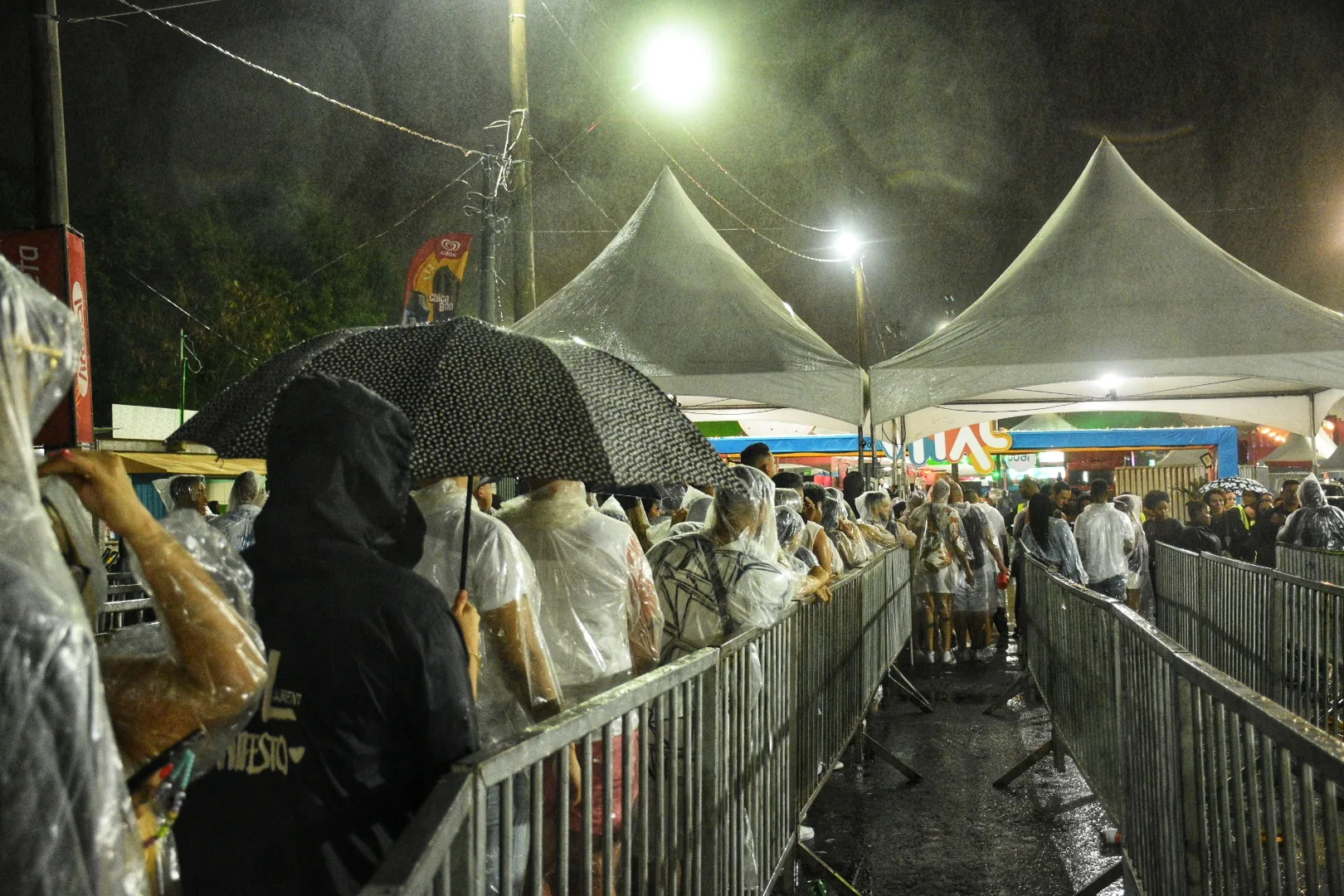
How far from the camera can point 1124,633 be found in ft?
15.1

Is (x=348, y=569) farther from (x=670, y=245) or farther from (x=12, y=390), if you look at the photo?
(x=670, y=245)

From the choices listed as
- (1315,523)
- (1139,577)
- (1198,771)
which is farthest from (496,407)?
(1315,523)

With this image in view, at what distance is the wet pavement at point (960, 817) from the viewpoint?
5.72 meters

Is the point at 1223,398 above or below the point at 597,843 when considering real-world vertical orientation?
above

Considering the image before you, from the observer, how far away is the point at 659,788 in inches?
124

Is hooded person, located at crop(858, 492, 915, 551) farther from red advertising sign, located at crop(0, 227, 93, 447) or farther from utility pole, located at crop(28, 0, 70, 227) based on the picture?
utility pole, located at crop(28, 0, 70, 227)

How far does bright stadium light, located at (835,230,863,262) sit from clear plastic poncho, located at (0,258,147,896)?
2333 cm

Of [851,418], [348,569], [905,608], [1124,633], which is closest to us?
[348,569]

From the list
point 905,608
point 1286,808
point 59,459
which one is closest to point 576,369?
point 59,459

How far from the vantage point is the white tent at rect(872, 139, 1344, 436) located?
8.27m

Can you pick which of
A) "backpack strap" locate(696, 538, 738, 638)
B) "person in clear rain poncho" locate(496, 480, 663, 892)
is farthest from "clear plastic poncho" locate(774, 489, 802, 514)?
"person in clear rain poncho" locate(496, 480, 663, 892)

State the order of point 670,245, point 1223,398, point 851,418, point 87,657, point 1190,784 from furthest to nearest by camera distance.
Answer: point 1223,398
point 670,245
point 851,418
point 1190,784
point 87,657

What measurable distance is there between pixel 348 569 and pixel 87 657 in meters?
0.99

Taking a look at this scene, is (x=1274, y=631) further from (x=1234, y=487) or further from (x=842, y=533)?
(x=1234, y=487)
